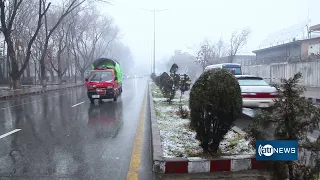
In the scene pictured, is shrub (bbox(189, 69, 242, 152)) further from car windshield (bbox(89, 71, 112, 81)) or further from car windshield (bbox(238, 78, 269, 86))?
car windshield (bbox(89, 71, 112, 81))

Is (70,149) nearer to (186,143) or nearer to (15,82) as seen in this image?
(186,143)

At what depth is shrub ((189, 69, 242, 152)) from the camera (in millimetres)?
5094

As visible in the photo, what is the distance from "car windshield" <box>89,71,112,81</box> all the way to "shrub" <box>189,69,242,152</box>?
1219 centimetres

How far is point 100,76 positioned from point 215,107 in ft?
41.8

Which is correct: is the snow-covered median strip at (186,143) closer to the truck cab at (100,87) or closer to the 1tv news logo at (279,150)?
the 1tv news logo at (279,150)

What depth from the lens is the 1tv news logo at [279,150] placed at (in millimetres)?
3162

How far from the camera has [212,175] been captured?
461 cm

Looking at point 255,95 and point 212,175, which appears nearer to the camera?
point 212,175

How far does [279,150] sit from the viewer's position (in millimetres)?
3188

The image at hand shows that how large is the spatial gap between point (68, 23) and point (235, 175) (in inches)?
1440

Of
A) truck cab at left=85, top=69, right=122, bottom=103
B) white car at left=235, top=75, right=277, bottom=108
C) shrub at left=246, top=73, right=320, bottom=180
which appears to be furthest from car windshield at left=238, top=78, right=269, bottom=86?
shrub at left=246, top=73, right=320, bottom=180

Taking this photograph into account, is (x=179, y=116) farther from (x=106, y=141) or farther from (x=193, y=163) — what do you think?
(x=193, y=163)

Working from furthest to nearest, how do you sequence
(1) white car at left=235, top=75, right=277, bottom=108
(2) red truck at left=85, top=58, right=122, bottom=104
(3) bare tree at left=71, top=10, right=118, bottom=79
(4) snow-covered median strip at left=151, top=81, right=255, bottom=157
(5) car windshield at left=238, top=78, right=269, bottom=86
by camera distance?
(3) bare tree at left=71, top=10, right=118, bottom=79, (2) red truck at left=85, top=58, right=122, bottom=104, (5) car windshield at left=238, top=78, right=269, bottom=86, (1) white car at left=235, top=75, right=277, bottom=108, (4) snow-covered median strip at left=151, top=81, right=255, bottom=157

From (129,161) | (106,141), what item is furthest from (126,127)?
(129,161)
